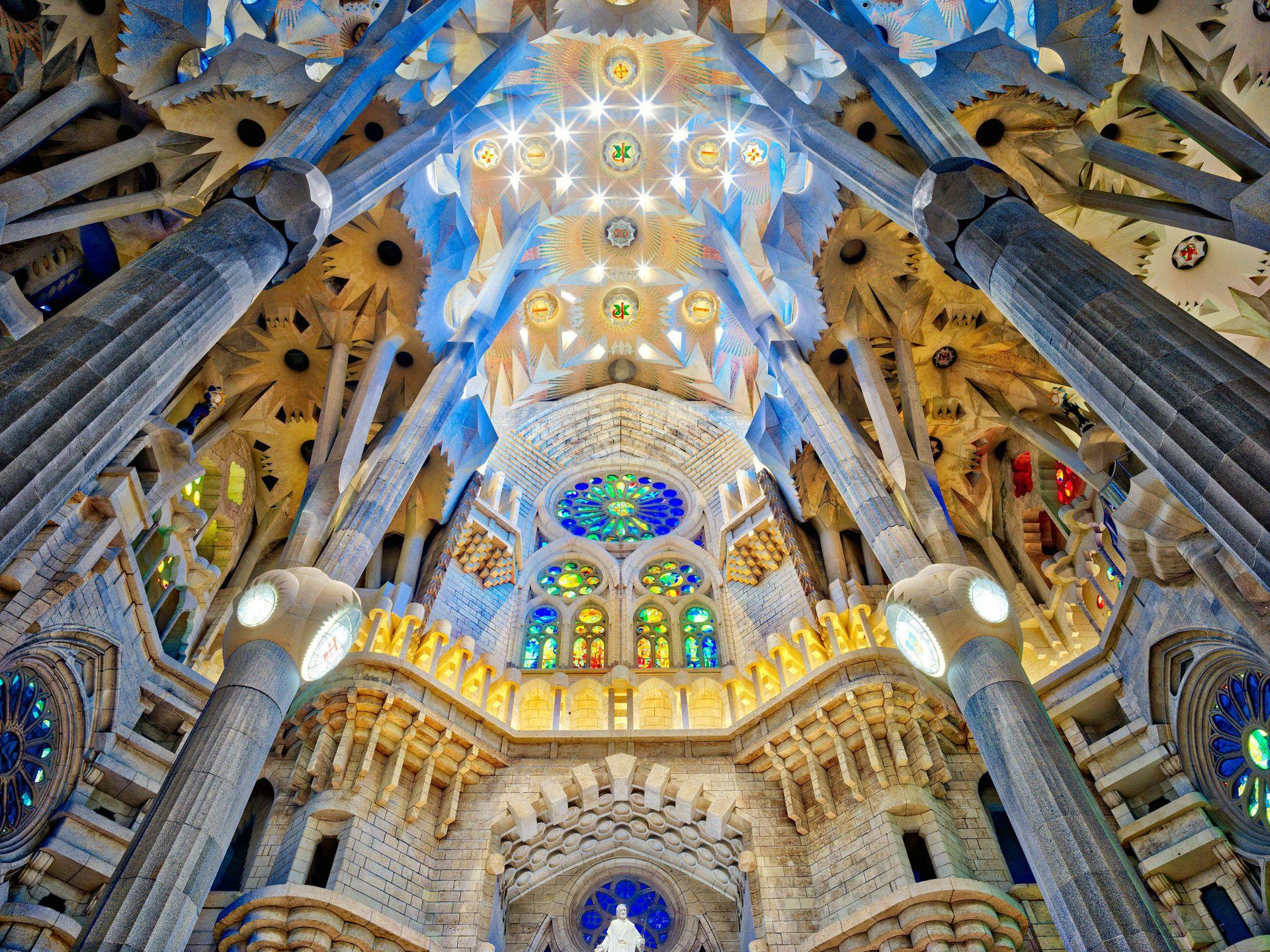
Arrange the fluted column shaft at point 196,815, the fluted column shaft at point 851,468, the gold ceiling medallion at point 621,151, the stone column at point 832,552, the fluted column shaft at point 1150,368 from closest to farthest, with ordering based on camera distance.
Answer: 1. the fluted column shaft at point 1150,368
2. the fluted column shaft at point 196,815
3. the fluted column shaft at point 851,468
4. the stone column at point 832,552
5. the gold ceiling medallion at point 621,151

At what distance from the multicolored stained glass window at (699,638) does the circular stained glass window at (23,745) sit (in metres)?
9.23

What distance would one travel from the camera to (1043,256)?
6871 millimetres

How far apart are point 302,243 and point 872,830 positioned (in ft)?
30.7

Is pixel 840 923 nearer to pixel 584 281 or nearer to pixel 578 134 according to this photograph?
pixel 584 281

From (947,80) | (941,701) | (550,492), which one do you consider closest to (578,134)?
(550,492)

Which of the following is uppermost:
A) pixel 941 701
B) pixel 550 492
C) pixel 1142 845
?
pixel 550 492

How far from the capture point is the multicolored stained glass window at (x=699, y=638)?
1506 cm

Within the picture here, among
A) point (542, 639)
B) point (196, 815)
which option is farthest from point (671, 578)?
point (196, 815)

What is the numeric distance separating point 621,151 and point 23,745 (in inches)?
590

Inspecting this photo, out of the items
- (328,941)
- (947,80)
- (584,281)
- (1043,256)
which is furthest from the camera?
(584,281)

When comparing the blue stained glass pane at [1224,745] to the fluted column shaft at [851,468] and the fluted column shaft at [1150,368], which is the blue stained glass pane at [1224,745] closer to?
the fluted column shaft at [851,468]

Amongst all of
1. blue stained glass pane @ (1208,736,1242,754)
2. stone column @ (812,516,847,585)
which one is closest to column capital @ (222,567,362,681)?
stone column @ (812,516,847,585)

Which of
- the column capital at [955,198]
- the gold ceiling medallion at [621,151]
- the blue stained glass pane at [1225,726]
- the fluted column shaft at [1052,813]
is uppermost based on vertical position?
the gold ceiling medallion at [621,151]

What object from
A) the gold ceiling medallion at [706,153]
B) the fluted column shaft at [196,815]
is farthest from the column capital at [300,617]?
the gold ceiling medallion at [706,153]
